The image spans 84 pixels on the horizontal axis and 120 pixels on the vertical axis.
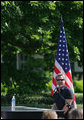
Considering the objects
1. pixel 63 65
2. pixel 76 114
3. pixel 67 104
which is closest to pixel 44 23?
pixel 63 65

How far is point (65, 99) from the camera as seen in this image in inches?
328

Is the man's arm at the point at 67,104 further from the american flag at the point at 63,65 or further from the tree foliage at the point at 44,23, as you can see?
the tree foliage at the point at 44,23

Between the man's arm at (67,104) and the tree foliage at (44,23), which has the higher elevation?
the tree foliage at (44,23)

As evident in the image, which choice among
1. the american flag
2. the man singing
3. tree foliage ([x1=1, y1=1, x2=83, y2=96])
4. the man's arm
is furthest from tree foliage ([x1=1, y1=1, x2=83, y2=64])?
the man's arm

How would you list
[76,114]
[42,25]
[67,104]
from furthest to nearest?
[42,25], [67,104], [76,114]

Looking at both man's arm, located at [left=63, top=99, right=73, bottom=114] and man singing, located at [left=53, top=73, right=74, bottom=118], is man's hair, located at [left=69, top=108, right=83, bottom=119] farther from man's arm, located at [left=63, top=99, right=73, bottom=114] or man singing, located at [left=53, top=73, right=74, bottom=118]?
man singing, located at [left=53, top=73, right=74, bottom=118]

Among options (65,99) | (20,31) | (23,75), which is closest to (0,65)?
(23,75)

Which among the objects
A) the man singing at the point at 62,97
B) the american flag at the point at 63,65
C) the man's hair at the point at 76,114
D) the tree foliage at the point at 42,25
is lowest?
the man's hair at the point at 76,114

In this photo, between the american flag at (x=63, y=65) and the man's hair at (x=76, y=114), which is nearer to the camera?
the man's hair at (x=76, y=114)

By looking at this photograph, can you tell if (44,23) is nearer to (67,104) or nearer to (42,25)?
(42,25)

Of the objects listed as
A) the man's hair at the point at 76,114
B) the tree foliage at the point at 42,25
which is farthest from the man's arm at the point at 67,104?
the tree foliage at the point at 42,25

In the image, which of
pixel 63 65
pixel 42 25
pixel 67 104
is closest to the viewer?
pixel 67 104

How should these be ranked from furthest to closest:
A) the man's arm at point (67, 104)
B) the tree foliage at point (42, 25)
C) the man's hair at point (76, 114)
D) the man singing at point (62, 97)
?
the tree foliage at point (42, 25) → the man singing at point (62, 97) → the man's arm at point (67, 104) → the man's hair at point (76, 114)

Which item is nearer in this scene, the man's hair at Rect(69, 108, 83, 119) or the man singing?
the man's hair at Rect(69, 108, 83, 119)
